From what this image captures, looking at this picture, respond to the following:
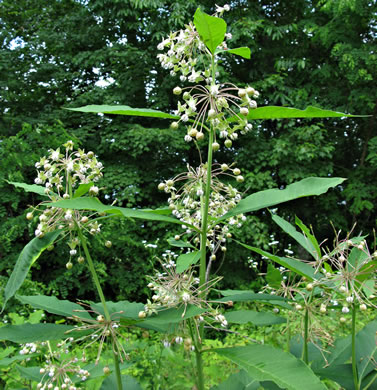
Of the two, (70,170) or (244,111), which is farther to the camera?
(70,170)

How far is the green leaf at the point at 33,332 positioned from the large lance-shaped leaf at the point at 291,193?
49cm

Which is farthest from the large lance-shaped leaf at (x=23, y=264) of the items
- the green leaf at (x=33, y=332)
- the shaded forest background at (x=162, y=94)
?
the shaded forest background at (x=162, y=94)

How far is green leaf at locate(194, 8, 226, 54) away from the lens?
0.87m

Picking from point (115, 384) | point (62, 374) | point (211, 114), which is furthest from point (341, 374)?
point (62, 374)

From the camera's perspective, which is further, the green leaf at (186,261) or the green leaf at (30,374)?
the green leaf at (30,374)

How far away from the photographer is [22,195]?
525 centimetres

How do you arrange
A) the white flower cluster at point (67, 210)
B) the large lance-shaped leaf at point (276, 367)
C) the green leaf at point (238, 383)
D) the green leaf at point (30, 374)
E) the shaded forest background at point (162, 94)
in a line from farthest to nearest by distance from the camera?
1. the shaded forest background at point (162, 94)
2. the green leaf at point (30, 374)
3. the green leaf at point (238, 383)
4. the white flower cluster at point (67, 210)
5. the large lance-shaped leaf at point (276, 367)

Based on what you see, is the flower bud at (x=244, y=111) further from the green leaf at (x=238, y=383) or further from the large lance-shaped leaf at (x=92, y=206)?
the green leaf at (x=238, y=383)

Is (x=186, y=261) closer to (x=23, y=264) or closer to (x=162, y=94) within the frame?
(x=23, y=264)

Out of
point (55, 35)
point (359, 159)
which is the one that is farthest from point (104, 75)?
point (359, 159)

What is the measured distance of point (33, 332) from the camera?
928 mm

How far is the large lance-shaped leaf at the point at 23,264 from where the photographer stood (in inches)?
31.5

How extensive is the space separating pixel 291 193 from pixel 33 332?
0.67 m

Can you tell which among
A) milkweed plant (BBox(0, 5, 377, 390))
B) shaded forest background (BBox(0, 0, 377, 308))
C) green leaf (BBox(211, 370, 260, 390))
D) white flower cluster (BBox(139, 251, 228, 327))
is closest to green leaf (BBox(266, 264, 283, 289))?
milkweed plant (BBox(0, 5, 377, 390))
